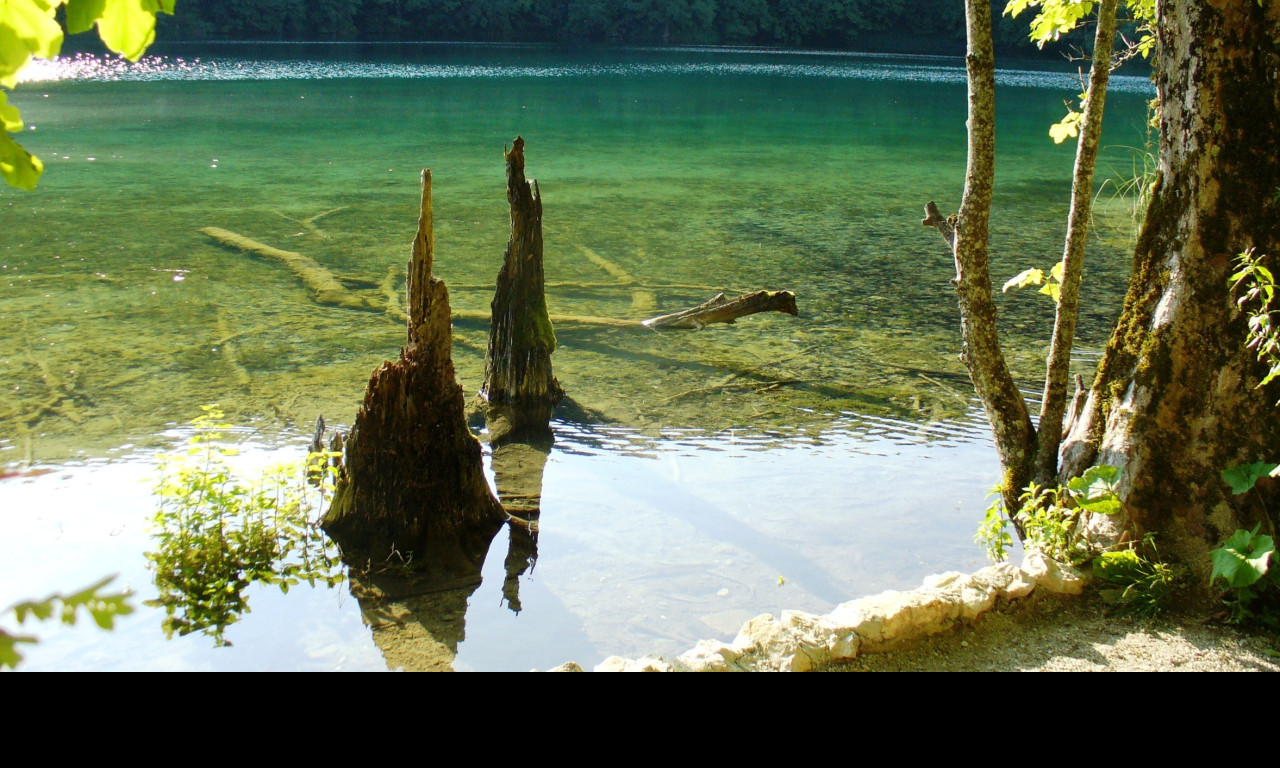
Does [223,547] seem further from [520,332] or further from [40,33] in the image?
[40,33]

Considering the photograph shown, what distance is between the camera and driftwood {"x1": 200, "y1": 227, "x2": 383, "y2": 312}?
8.26 m

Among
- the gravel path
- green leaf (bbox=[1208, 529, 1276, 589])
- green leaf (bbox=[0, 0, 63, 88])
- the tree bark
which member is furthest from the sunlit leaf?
the tree bark

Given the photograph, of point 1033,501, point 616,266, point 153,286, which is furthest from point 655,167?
point 1033,501

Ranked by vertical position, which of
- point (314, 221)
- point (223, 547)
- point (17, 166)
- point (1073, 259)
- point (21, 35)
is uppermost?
point (21, 35)

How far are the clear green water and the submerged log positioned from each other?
0.15m

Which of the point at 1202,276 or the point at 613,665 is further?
the point at 1202,276

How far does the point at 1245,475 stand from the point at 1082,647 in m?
0.70

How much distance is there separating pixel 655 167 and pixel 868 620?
13.7 meters

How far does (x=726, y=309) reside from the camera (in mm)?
7270

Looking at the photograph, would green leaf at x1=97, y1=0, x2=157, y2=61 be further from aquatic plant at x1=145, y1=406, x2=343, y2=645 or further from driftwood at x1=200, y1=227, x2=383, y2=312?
driftwood at x1=200, y1=227, x2=383, y2=312

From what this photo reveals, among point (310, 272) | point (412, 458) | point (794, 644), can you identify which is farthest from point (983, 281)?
point (310, 272)

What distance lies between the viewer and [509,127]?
20.4 meters
